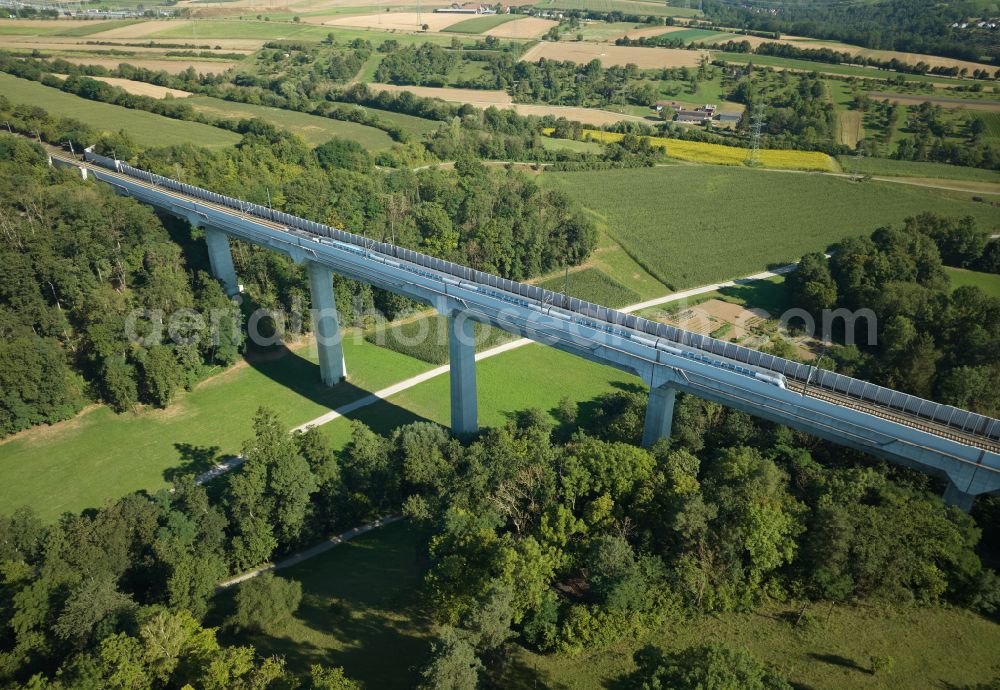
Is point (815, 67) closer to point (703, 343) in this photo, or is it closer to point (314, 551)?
point (703, 343)

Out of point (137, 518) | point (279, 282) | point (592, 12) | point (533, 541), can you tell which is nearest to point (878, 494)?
point (533, 541)

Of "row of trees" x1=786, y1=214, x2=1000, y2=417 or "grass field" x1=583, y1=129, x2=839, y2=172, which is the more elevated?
"grass field" x1=583, y1=129, x2=839, y2=172

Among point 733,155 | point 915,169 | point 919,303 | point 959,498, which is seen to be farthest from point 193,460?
point 915,169

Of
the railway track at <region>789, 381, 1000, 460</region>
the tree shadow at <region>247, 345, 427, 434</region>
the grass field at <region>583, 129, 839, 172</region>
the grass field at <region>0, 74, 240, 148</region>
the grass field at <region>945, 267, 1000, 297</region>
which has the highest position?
the grass field at <region>0, 74, 240, 148</region>

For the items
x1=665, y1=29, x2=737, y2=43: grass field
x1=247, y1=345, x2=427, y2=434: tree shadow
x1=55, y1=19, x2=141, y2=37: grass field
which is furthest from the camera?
x1=665, y1=29, x2=737, y2=43: grass field

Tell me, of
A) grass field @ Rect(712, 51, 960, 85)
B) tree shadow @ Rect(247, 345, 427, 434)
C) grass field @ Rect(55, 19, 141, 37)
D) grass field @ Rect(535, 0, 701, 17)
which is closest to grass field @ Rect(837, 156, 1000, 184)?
grass field @ Rect(712, 51, 960, 85)

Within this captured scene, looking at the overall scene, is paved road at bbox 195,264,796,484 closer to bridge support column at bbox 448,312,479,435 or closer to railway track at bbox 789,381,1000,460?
bridge support column at bbox 448,312,479,435

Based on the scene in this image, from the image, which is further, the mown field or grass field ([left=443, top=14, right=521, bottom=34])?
grass field ([left=443, top=14, right=521, bottom=34])
